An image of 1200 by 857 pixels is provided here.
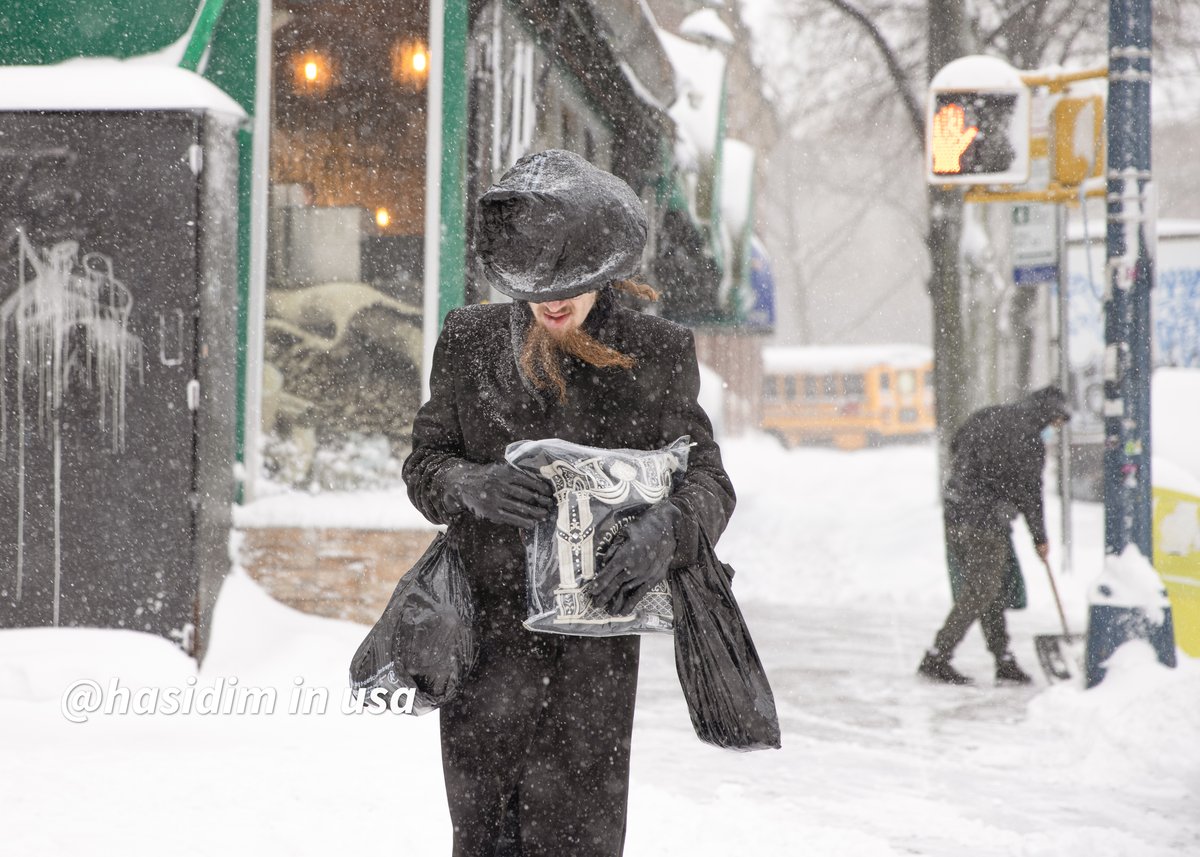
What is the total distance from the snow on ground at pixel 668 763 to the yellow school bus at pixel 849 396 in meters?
28.3

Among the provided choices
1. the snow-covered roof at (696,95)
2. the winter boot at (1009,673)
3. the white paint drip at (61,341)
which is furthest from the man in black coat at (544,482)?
the snow-covered roof at (696,95)

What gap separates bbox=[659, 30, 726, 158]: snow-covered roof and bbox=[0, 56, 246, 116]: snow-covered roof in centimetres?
643

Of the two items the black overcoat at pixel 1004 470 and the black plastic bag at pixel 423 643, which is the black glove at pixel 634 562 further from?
the black overcoat at pixel 1004 470

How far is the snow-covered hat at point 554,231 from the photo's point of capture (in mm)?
2553

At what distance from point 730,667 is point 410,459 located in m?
0.82

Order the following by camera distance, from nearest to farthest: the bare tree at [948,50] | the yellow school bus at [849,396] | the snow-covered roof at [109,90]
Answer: the snow-covered roof at [109,90], the bare tree at [948,50], the yellow school bus at [849,396]

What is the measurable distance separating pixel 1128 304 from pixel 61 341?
542cm

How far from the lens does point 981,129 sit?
759 centimetres

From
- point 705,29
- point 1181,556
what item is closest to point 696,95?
point 705,29

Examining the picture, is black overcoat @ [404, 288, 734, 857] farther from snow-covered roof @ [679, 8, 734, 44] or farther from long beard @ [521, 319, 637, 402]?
snow-covered roof @ [679, 8, 734, 44]

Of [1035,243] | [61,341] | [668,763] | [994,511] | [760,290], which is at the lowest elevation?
[668,763]

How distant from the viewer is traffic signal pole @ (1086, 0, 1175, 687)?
691 centimetres

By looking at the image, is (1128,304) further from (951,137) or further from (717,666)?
(717,666)

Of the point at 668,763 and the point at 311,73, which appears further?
the point at 311,73
